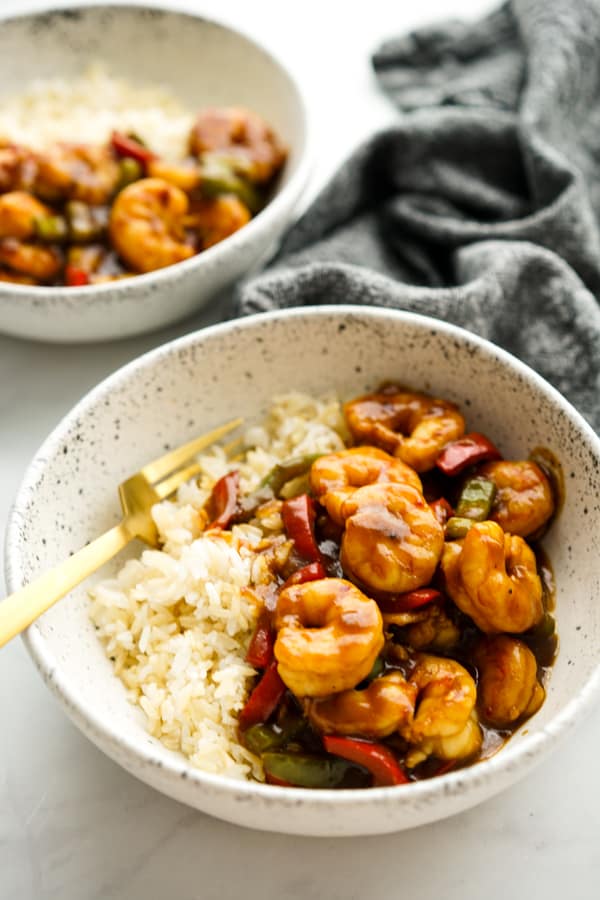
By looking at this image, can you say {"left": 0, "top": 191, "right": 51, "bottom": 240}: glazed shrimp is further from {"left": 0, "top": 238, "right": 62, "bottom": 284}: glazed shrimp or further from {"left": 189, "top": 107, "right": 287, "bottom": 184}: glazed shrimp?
{"left": 189, "top": 107, "right": 287, "bottom": 184}: glazed shrimp

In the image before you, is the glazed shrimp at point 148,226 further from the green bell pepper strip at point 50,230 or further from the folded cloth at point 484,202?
the folded cloth at point 484,202

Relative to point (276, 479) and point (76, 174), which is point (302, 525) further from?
point (76, 174)

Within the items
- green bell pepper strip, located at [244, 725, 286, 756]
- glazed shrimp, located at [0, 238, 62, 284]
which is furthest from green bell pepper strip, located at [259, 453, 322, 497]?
glazed shrimp, located at [0, 238, 62, 284]

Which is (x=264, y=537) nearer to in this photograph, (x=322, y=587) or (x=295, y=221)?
(x=322, y=587)

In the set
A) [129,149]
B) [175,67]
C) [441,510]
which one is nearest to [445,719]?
[441,510]

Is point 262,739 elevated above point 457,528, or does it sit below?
below

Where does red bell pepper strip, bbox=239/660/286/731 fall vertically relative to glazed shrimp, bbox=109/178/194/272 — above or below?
below

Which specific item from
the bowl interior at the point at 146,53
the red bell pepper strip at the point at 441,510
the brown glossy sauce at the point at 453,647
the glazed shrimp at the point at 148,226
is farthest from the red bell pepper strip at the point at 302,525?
the bowl interior at the point at 146,53
